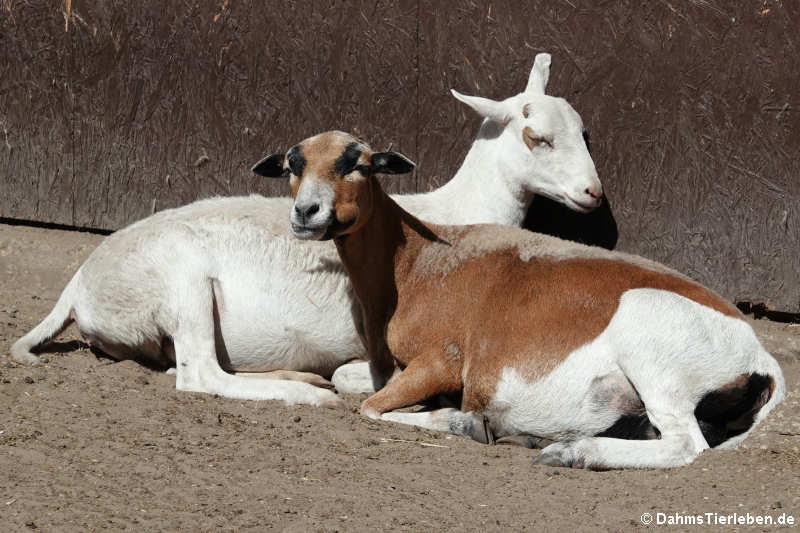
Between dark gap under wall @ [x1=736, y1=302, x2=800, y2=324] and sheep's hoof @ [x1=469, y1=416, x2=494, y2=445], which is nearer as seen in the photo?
sheep's hoof @ [x1=469, y1=416, x2=494, y2=445]

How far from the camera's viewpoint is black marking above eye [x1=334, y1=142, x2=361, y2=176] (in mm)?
6301

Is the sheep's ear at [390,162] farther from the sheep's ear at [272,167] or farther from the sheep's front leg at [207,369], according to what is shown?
the sheep's front leg at [207,369]

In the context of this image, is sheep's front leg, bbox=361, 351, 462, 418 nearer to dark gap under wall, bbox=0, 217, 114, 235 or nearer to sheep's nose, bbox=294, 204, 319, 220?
sheep's nose, bbox=294, 204, 319, 220

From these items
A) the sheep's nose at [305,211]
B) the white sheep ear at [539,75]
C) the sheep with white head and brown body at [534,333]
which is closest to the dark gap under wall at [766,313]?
the sheep with white head and brown body at [534,333]

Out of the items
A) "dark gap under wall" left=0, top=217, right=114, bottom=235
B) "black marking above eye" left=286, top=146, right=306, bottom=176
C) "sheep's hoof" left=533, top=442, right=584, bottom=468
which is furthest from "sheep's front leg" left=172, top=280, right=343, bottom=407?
"dark gap under wall" left=0, top=217, right=114, bottom=235

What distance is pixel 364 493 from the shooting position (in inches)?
194

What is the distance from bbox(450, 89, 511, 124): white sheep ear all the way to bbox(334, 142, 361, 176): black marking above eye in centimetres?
142

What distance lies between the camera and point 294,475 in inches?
203

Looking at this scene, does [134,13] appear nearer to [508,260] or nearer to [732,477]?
[508,260]

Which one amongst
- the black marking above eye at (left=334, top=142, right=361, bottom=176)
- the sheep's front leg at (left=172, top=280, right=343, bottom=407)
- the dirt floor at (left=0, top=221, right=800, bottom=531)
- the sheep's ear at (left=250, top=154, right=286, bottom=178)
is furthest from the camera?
the sheep's ear at (left=250, top=154, right=286, bottom=178)

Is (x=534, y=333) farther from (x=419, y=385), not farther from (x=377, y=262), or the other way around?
(x=377, y=262)

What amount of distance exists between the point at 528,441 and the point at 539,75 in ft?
9.00

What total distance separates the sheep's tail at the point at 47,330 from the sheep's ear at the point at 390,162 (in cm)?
230

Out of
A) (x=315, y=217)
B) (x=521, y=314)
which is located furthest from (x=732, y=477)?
(x=315, y=217)
